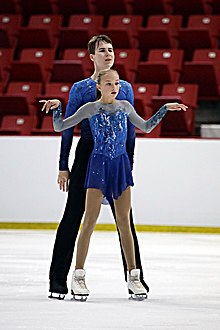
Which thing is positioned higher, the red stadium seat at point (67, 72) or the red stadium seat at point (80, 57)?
the red stadium seat at point (80, 57)

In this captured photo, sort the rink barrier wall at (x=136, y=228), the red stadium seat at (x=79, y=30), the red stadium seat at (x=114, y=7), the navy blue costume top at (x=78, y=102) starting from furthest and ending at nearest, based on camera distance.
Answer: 1. the red stadium seat at (x=114, y=7)
2. the red stadium seat at (x=79, y=30)
3. the rink barrier wall at (x=136, y=228)
4. the navy blue costume top at (x=78, y=102)

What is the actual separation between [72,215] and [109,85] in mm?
584

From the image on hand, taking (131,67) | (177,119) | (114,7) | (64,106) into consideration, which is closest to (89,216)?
(177,119)

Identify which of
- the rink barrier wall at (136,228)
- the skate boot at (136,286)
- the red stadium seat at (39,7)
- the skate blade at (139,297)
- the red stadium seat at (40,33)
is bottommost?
the skate blade at (139,297)

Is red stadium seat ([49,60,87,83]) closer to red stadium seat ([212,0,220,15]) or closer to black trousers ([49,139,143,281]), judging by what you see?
red stadium seat ([212,0,220,15])

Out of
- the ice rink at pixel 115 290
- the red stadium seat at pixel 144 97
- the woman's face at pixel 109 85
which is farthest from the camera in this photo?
the red stadium seat at pixel 144 97

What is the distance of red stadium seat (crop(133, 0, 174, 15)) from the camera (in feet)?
35.8

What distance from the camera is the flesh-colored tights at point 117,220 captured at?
13.0 feet

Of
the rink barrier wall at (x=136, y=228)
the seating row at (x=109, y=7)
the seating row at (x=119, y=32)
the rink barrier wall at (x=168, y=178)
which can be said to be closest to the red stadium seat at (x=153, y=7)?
the seating row at (x=109, y=7)

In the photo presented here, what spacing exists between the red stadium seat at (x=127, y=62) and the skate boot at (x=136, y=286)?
18.9 ft

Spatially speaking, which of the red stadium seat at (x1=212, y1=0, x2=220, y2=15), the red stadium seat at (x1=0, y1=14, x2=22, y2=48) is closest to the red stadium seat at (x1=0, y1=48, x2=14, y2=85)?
the red stadium seat at (x1=0, y1=14, x2=22, y2=48)

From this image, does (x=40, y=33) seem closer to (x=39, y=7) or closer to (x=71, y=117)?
(x=39, y=7)

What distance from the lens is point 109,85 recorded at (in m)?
3.93

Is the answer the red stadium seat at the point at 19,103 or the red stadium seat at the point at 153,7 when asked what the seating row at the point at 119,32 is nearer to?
the red stadium seat at the point at 153,7
